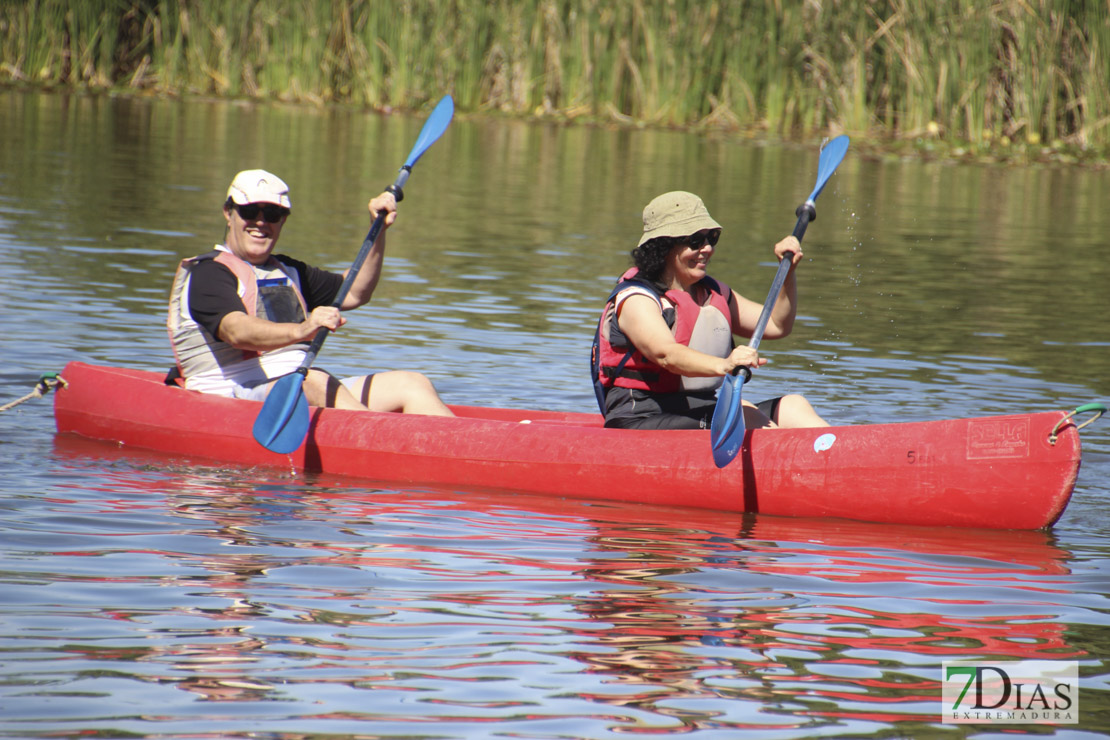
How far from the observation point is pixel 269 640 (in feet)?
11.0

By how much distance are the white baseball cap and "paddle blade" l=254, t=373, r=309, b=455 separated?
25.2 inches

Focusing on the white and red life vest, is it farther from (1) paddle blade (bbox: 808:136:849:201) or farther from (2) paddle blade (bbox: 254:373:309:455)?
(1) paddle blade (bbox: 808:136:849:201)

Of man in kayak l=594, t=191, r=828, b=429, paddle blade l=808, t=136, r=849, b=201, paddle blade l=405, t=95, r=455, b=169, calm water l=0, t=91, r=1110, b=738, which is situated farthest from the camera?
paddle blade l=405, t=95, r=455, b=169

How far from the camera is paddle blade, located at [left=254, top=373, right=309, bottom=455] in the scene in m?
5.29

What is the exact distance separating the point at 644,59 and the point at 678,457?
45.4 feet

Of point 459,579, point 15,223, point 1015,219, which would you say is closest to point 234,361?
point 459,579

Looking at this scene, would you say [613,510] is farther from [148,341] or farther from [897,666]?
[148,341]

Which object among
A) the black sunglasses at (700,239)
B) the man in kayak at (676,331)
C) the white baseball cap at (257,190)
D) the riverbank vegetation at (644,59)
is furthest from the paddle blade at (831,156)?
the riverbank vegetation at (644,59)

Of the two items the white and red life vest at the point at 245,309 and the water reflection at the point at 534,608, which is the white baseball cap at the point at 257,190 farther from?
the water reflection at the point at 534,608

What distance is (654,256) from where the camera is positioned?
195 inches

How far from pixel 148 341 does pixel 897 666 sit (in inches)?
198

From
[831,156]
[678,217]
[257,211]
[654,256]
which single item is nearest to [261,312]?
[257,211]

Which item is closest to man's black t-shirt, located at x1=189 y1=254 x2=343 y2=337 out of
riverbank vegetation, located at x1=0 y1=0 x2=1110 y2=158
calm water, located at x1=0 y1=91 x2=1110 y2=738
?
calm water, located at x1=0 y1=91 x2=1110 y2=738

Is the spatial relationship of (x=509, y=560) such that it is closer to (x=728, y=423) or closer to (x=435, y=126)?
(x=728, y=423)
